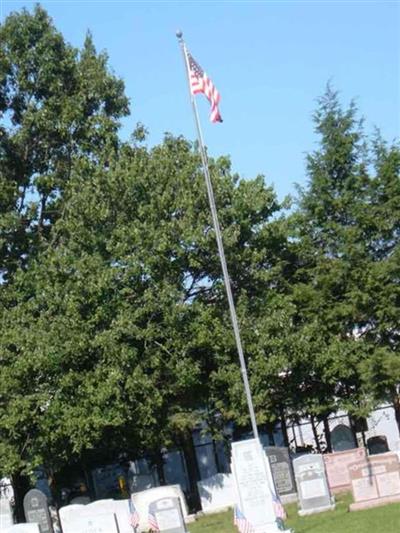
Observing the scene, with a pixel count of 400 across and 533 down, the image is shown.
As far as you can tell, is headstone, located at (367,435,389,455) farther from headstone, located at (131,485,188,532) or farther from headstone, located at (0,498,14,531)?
headstone, located at (0,498,14,531)

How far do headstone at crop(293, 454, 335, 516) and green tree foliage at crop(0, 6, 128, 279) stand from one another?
1386 cm

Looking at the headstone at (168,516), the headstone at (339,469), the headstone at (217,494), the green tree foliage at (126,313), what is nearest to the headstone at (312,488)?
the headstone at (168,516)

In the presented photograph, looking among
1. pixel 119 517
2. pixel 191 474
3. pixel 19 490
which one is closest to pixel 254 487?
pixel 119 517

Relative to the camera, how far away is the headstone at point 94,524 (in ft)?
85.5

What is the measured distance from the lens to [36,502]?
29.5m

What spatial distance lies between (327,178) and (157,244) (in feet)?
24.6

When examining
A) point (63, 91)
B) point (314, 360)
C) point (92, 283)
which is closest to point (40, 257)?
point (92, 283)

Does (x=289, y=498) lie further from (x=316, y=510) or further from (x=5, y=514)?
(x=5, y=514)

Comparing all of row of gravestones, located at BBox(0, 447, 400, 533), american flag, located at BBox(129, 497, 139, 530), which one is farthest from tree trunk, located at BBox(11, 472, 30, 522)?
american flag, located at BBox(129, 497, 139, 530)

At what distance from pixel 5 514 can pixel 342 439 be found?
45.0ft

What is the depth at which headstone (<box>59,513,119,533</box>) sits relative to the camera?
26.1 m

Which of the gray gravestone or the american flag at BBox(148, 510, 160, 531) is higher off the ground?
the gray gravestone

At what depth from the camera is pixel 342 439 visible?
116 feet

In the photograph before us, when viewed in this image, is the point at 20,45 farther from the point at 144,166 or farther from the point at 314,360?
the point at 314,360
